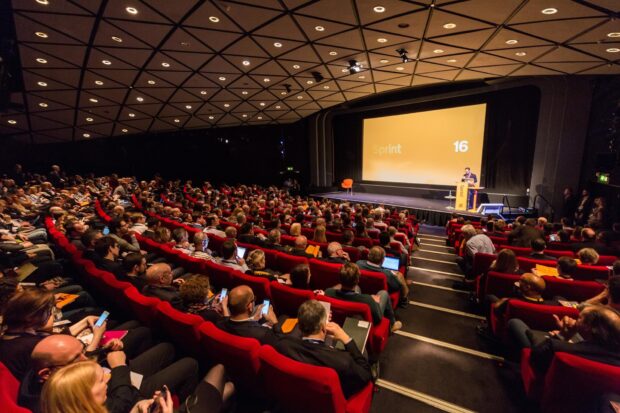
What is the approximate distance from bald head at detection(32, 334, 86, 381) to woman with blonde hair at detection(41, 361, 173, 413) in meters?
0.39

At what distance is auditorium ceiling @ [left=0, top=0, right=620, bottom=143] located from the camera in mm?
4676

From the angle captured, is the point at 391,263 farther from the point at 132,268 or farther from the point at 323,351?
the point at 132,268

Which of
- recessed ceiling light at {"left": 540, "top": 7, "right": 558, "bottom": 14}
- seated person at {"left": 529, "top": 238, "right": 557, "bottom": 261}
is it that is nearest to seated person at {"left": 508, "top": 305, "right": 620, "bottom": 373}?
seated person at {"left": 529, "top": 238, "right": 557, "bottom": 261}

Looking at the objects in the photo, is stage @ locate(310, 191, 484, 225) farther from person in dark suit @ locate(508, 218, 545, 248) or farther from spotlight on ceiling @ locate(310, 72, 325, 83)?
spotlight on ceiling @ locate(310, 72, 325, 83)

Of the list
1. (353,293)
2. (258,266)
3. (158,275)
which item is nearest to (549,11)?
(353,293)

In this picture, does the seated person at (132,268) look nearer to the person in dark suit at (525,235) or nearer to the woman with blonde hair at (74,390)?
the woman with blonde hair at (74,390)

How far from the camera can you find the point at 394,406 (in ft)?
7.73

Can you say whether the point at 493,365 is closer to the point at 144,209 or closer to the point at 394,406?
the point at 394,406

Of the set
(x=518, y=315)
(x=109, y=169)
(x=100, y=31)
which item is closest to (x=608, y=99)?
(x=518, y=315)

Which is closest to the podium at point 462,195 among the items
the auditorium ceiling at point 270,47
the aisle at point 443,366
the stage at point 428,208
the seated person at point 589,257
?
the stage at point 428,208

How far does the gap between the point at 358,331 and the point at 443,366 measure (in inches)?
49.7

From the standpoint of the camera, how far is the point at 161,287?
2.84 meters

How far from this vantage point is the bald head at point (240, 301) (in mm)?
2141

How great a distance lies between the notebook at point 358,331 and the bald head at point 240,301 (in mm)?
742
